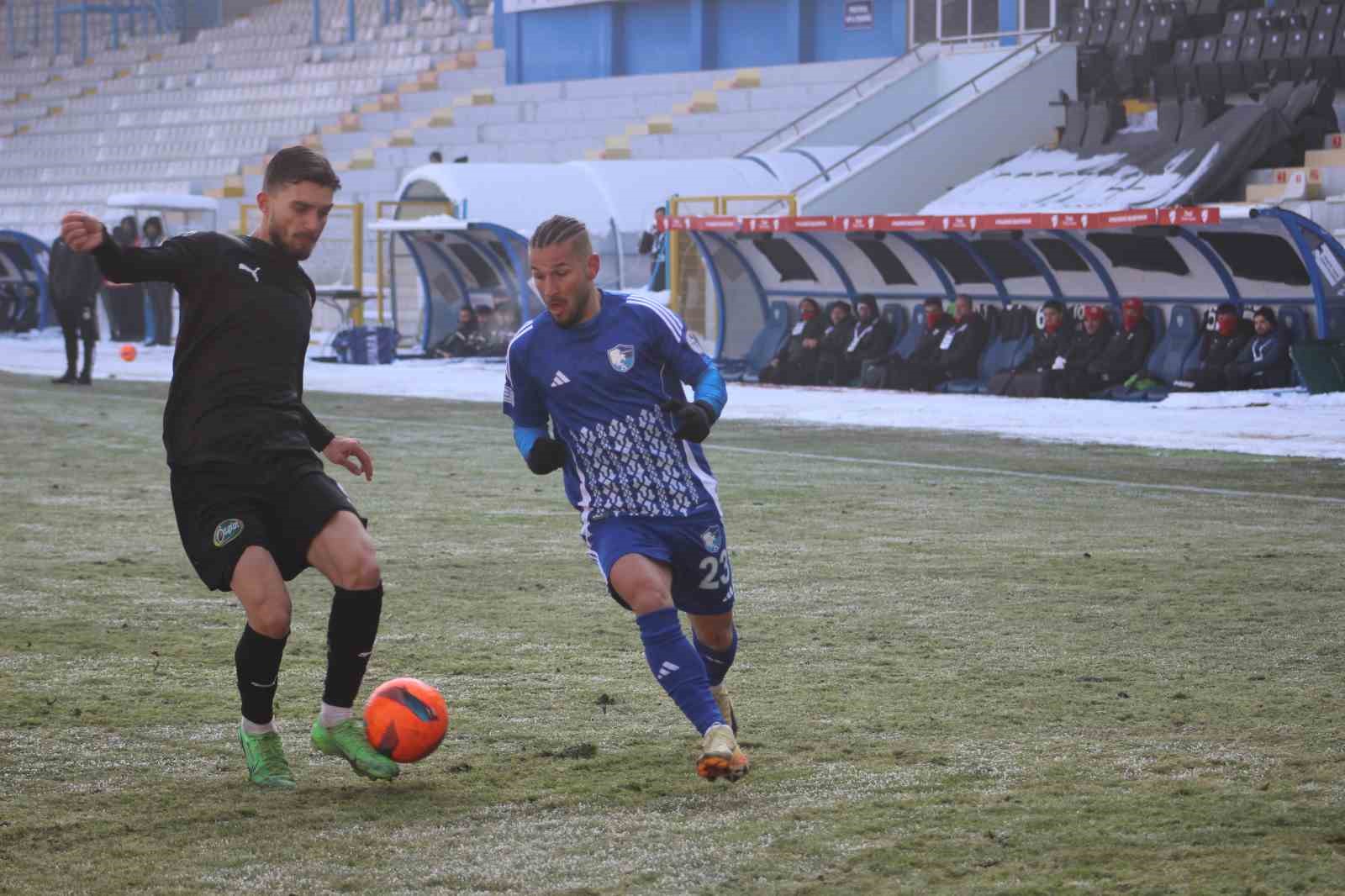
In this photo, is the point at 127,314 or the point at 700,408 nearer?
the point at 700,408

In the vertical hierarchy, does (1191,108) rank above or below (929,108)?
below

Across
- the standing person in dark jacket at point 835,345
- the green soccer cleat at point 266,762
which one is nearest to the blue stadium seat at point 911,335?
the standing person in dark jacket at point 835,345

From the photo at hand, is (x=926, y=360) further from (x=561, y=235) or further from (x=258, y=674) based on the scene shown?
(x=258, y=674)

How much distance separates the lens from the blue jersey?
5.36m

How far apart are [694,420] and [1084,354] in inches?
597

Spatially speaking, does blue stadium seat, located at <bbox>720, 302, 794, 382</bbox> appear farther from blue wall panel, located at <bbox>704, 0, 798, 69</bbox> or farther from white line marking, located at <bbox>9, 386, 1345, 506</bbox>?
blue wall panel, located at <bbox>704, 0, 798, 69</bbox>

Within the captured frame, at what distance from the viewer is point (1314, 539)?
389 inches

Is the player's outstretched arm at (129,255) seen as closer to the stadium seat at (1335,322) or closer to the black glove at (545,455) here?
the black glove at (545,455)

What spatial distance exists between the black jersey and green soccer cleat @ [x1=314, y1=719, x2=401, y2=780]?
2.45 ft

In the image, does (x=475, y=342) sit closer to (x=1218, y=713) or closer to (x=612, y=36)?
(x=612, y=36)

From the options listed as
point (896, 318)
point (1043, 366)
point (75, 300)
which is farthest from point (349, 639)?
point (75, 300)

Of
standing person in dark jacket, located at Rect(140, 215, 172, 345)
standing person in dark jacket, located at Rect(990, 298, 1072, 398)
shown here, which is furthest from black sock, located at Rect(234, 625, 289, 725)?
standing person in dark jacket, located at Rect(140, 215, 172, 345)

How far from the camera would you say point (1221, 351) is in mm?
18562

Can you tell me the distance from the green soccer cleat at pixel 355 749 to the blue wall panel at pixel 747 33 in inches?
1362
